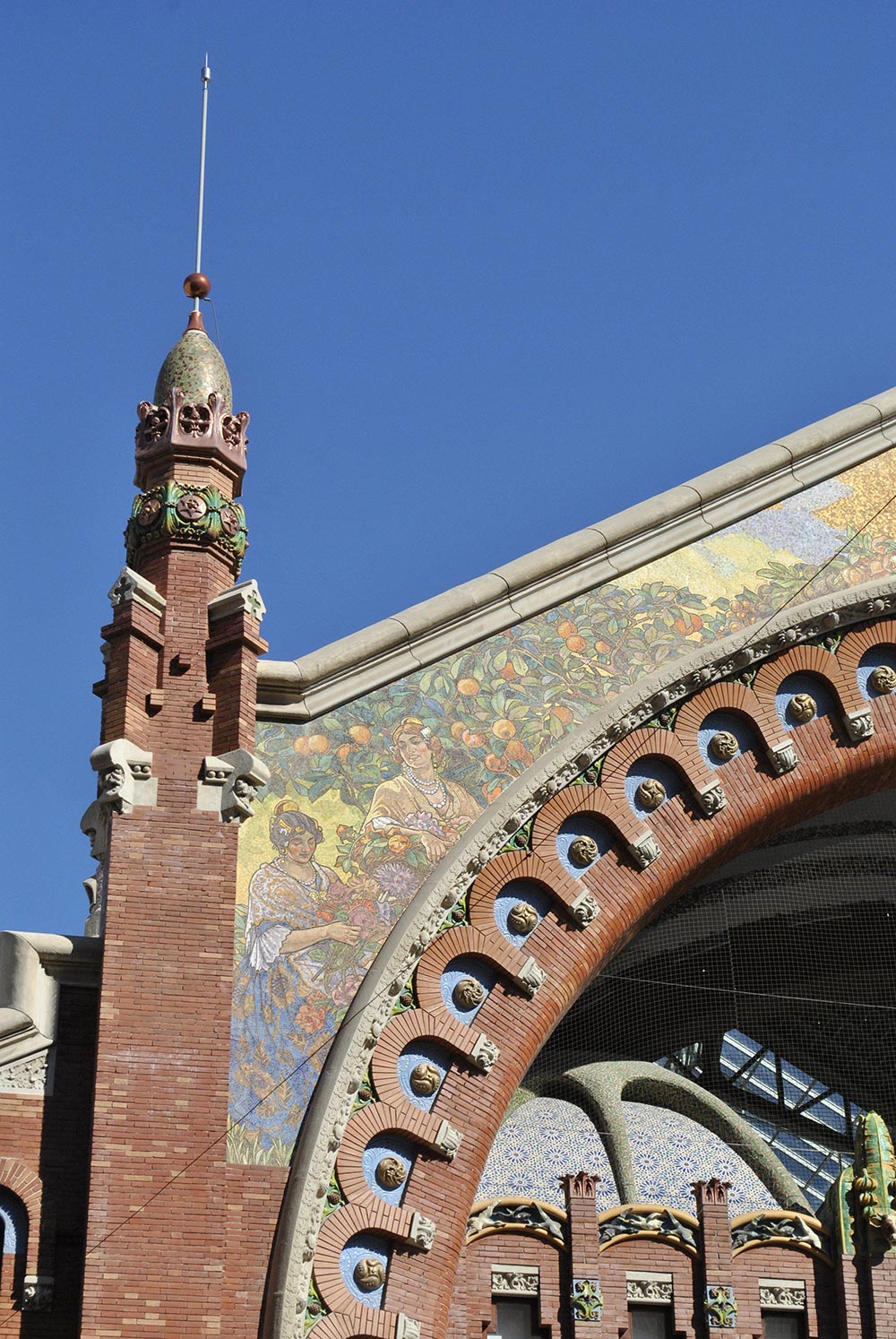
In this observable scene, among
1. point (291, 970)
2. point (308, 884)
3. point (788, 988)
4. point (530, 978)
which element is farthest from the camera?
point (788, 988)

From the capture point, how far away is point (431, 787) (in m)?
13.6

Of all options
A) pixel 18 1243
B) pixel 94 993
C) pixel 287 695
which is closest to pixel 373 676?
pixel 287 695

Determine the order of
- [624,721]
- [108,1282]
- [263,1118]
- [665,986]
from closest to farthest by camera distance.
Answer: [108,1282] < [263,1118] < [624,721] < [665,986]

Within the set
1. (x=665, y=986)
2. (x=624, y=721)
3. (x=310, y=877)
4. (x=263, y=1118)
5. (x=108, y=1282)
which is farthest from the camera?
(x=665, y=986)

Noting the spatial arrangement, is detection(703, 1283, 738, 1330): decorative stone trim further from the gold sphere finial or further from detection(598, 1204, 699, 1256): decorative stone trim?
the gold sphere finial

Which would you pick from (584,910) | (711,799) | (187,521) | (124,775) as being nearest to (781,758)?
(711,799)

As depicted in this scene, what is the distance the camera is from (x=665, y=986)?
1534 centimetres

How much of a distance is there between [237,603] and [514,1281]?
446 cm

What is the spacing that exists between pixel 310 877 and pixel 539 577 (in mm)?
2634

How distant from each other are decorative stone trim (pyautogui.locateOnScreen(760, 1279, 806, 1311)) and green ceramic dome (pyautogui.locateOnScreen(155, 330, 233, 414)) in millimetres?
6535

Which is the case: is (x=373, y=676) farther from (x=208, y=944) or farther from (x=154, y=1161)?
(x=154, y=1161)

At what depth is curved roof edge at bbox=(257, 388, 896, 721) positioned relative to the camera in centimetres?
1375

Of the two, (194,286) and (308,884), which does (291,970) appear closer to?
Result: (308,884)

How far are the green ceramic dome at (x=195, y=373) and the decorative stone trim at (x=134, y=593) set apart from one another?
4.56 ft
